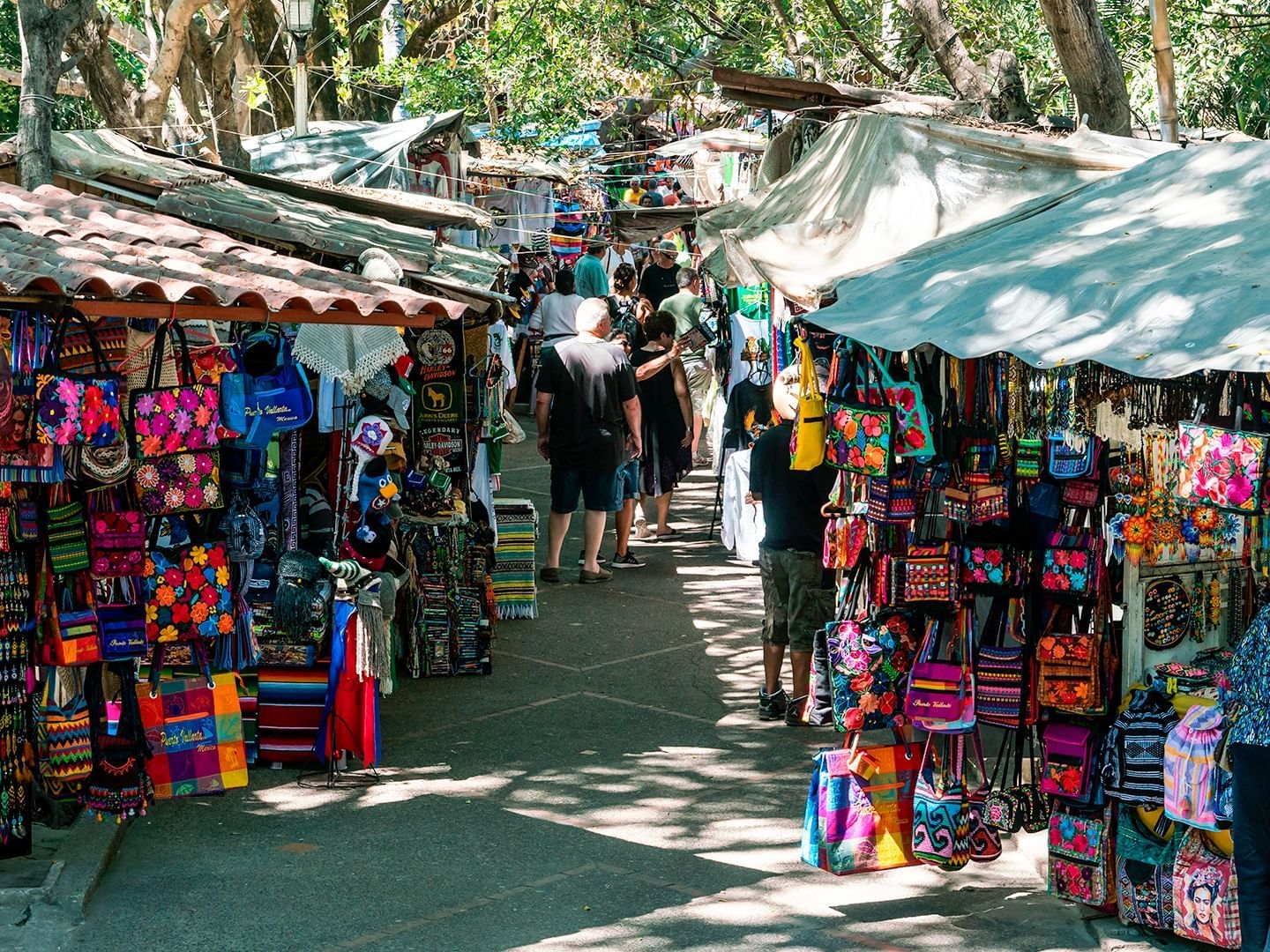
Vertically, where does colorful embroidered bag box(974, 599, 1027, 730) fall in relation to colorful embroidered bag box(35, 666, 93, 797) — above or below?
above

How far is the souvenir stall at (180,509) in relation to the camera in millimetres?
5727

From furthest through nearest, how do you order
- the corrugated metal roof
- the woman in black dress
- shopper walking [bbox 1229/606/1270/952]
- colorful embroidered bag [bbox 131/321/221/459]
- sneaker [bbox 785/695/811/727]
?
the woman in black dress, sneaker [bbox 785/695/811/727], colorful embroidered bag [bbox 131/321/221/459], the corrugated metal roof, shopper walking [bbox 1229/606/1270/952]

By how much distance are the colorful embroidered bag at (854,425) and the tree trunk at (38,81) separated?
4.06m

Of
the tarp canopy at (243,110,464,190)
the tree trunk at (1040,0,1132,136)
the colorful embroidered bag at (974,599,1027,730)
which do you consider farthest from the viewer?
the tarp canopy at (243,110,464,190)

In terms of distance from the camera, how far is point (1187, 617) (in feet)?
18.4

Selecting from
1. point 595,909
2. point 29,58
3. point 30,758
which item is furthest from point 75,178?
point 595,909

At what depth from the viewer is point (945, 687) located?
19.1ft

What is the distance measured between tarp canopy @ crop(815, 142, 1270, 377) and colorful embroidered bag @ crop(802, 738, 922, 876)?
1700 millimetres

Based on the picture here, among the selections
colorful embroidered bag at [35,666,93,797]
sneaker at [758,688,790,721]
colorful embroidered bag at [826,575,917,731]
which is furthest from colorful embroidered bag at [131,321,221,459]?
sneaker at [758,688,790,721]

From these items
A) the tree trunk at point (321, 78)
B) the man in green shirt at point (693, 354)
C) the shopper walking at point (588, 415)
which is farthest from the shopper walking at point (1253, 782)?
the tree trunk at point (321, 78)

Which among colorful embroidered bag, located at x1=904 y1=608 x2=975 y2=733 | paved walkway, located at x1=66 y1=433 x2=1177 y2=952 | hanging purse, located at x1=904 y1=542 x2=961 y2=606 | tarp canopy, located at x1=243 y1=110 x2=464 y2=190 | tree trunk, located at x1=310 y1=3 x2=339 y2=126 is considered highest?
tree trunk, located at x1=310 y1=3 x2=339 y2=126

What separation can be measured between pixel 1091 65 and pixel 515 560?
16.4ft

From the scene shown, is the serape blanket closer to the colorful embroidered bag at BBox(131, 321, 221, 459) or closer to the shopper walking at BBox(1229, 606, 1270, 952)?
the colorful embroidered bag at BBox(131, 321, 221, 459)

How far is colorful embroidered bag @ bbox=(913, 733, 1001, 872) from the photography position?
5.78 m
